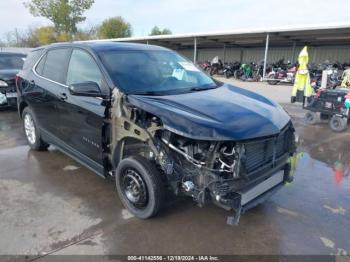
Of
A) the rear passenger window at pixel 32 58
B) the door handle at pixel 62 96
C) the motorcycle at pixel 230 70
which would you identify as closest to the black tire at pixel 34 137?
the rear passenger window at pixel 32 58

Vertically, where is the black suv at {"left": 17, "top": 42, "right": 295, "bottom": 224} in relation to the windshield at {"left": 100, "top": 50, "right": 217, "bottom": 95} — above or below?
below

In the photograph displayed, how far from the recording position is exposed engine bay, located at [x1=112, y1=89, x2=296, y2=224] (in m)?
2.68

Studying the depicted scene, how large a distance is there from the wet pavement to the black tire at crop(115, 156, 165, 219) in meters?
0.14

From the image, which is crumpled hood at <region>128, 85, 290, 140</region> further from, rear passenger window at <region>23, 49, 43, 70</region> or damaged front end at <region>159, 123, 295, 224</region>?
rear passenger window at <region>23, 49, 43, 70</region>

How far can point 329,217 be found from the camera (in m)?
3.39

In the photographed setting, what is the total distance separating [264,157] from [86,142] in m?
2.07

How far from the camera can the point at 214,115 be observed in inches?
111

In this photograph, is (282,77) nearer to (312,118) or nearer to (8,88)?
(312,118)

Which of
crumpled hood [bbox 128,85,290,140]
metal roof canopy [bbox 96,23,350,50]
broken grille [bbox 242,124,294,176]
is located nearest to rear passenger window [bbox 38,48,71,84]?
crumpled hood [bbox 128,85,290,140]

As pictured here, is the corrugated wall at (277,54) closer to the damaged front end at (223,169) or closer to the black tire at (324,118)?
the black tire at (324,118)

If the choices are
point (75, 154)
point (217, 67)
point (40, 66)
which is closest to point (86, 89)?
point (75, 154)

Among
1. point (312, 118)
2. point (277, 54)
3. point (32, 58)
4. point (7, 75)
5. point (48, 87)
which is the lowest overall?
point (312, 118)

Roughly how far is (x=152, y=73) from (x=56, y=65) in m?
1.53

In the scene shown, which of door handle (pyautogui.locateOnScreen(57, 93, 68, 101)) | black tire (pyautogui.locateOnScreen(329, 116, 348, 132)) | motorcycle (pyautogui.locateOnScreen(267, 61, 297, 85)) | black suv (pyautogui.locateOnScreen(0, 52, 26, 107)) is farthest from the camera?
motorcycle (pyautogui.locateOnScreen(267, 61, 297, 85))
